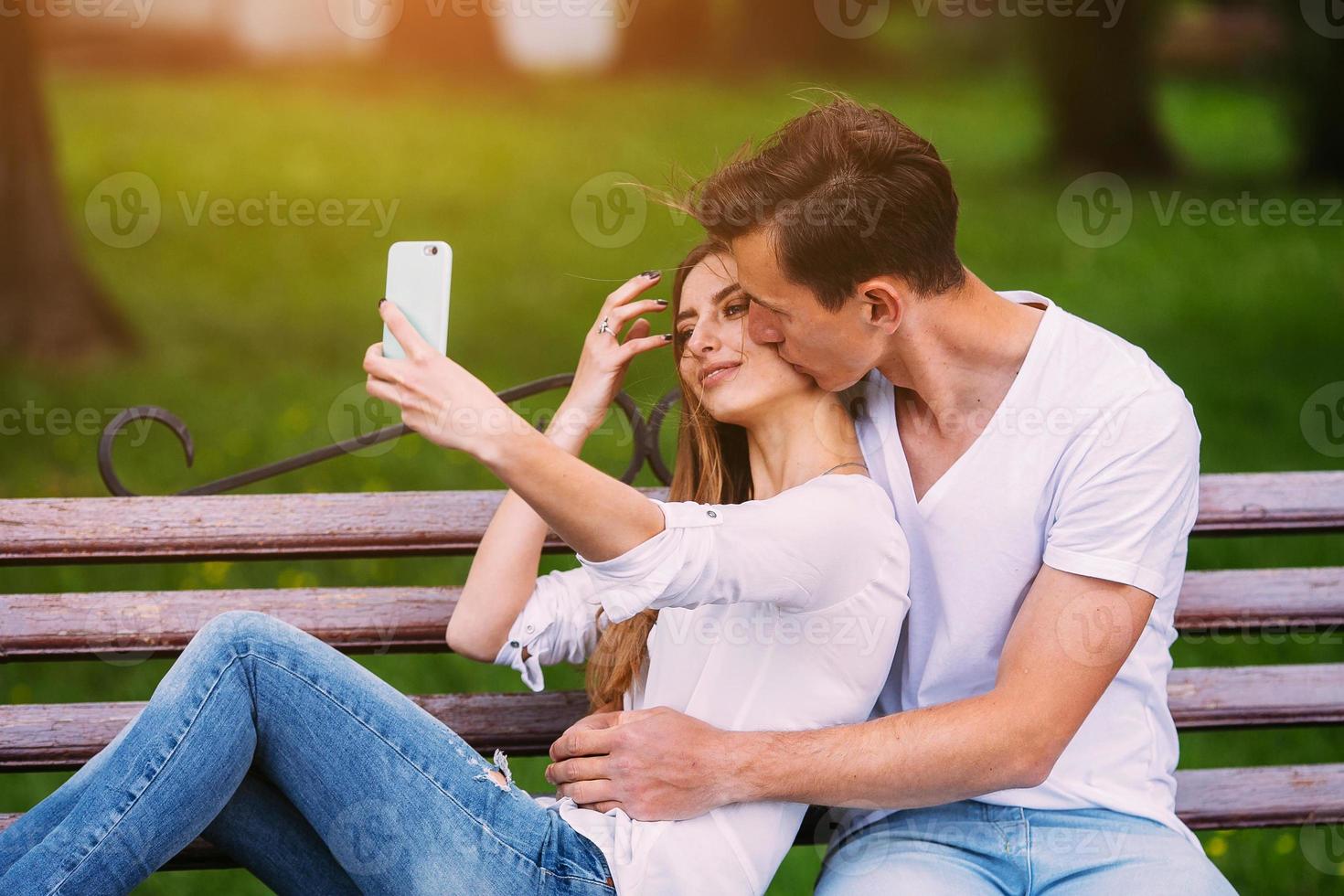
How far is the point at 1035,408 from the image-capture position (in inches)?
81.4

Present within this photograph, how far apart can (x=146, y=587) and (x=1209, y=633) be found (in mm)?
3540

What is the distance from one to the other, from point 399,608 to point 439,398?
0.88 metres

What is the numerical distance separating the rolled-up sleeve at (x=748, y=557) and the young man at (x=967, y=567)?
206 millimetres

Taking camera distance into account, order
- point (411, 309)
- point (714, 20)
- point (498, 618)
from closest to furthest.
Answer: point (411, 309) < point (498, 618) < point (714, 20)

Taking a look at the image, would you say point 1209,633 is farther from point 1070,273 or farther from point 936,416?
point 1070,273

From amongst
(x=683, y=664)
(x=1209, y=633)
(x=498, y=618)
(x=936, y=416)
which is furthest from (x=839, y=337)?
(x=1209, y=633)

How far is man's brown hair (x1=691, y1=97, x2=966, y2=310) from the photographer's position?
6.67 ft

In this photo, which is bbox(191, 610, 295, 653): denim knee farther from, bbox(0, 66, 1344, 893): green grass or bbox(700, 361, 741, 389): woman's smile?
bbox(0, 66, 1344, 893): green grass
